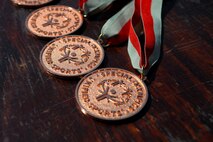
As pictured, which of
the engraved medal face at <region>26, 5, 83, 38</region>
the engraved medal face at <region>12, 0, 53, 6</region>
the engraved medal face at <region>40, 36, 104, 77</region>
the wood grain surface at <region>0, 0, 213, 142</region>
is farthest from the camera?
the engraved medal face at <region>12, 0, 53, 6</region>

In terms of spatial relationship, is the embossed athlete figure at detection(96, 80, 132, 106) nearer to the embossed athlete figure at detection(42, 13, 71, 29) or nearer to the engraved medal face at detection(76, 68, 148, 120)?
the engraved medal face at detection(76, 68, 148, 120)

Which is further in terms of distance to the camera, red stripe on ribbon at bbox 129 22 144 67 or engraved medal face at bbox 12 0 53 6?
engraved medal face at bbox 12 0 53 6

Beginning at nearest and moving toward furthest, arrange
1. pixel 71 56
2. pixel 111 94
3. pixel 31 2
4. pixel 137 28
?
pixel 111 94 → pixel 71 56 → pixel 137 28 → pixel 31 2

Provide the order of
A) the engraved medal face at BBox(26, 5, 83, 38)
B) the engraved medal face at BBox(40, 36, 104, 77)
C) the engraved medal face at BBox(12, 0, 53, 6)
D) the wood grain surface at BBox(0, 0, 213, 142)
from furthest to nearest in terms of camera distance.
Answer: the engraved medal face at BBox(12, 0, 53, 6)
the engraved medal face at BBox(26, 5, 83, 38)
the engraved medal face at BBox(40, 36, 104, 77)
the wood grain surface at BBox(0, 0, 213, 142)

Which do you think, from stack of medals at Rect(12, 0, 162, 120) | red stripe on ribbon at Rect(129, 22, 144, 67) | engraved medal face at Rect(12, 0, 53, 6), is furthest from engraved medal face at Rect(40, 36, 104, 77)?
engraved medal face at Rect(12, 0, 53, 6)

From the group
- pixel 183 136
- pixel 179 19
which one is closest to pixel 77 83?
pixel 183 136

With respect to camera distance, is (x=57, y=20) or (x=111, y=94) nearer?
(x=111, y=94)

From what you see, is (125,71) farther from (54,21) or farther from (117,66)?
(54,21)

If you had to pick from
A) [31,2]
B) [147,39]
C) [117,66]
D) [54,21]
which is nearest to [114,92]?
[117,66]
